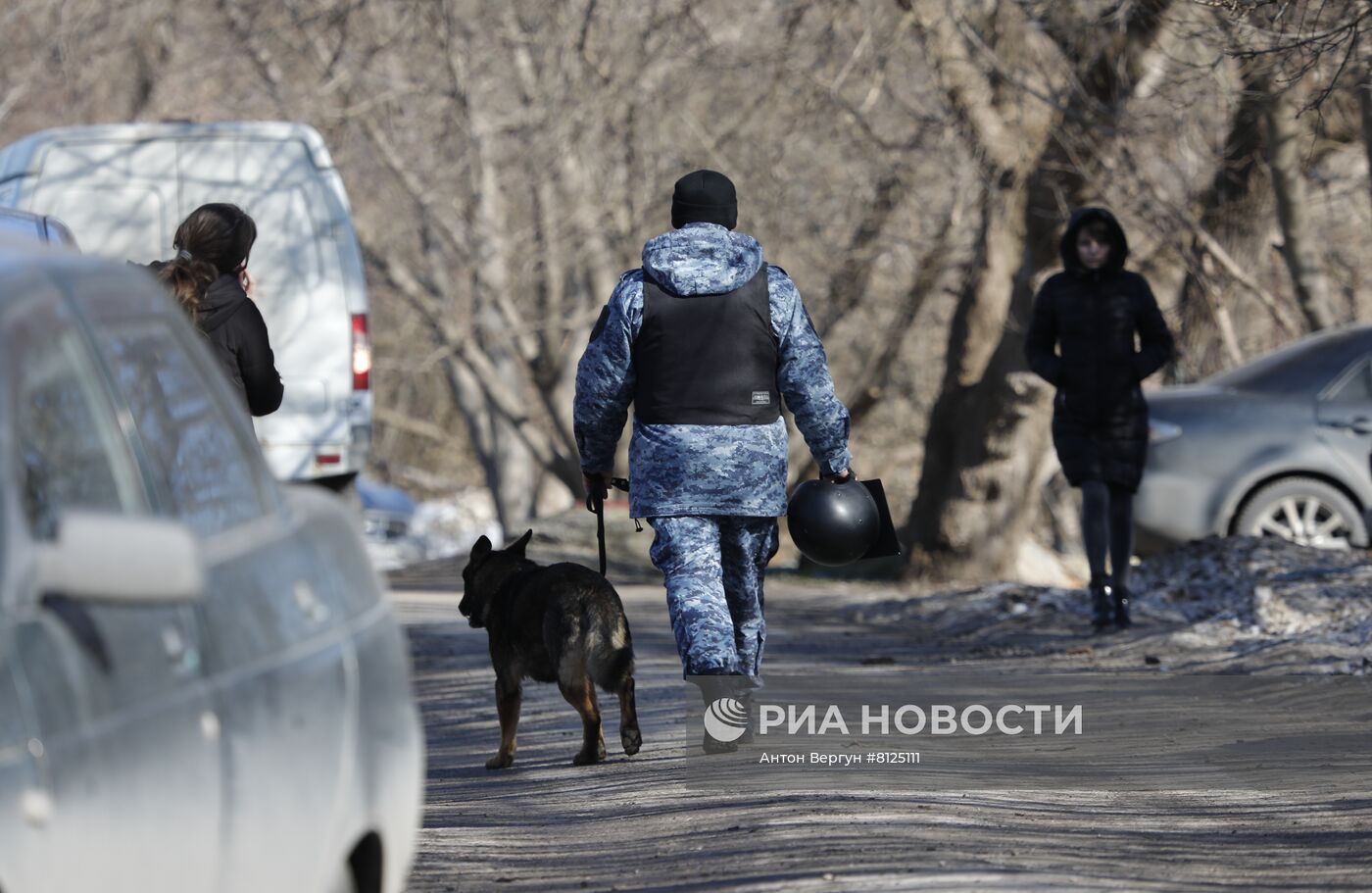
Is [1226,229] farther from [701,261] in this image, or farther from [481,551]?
[701,261]

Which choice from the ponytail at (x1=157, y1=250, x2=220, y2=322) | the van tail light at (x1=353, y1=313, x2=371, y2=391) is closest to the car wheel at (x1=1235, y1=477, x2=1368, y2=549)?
the van tail light at (x1=353, y1=313, x2=371, y2=391)

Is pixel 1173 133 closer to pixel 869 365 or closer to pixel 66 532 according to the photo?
pixel 869 365

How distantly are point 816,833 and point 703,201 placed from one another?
228 centimetres

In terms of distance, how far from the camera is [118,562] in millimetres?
2918

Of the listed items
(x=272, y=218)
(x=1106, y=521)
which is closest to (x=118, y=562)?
(x=1106, y=521)

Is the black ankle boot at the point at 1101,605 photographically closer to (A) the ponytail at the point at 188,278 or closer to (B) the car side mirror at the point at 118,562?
(A) the ponytail at the point at 188,278

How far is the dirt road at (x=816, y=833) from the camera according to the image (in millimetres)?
5141

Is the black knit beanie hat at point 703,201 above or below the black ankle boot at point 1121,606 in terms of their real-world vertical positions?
above

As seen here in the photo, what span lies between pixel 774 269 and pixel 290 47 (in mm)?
14623

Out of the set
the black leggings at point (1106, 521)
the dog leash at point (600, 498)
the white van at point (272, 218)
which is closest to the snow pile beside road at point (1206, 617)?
the black leggings at point (1106, 521)

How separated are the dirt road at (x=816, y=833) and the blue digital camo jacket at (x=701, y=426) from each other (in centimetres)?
89

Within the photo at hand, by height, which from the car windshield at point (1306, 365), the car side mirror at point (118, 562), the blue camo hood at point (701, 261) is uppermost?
the blue camo hood at point (701, 261)

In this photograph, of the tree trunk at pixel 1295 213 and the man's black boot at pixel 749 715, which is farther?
the tree trunk at pixel 1295 213

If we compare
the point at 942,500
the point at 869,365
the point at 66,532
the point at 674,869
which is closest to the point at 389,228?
the point at 869,365
